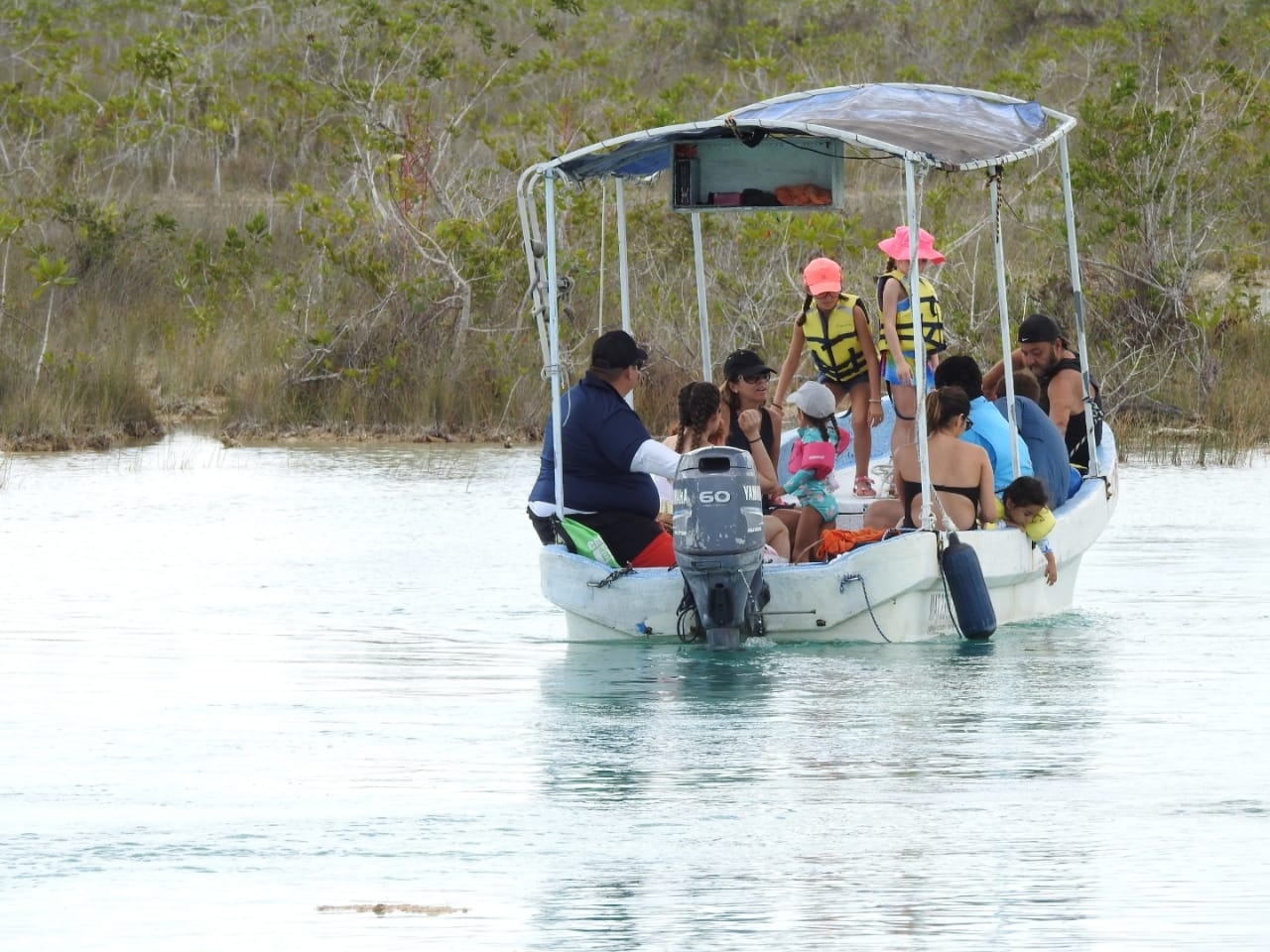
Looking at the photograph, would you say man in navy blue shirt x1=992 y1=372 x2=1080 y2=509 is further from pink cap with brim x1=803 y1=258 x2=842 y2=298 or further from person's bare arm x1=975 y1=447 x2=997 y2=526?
pink cap with brim x1=803 y1=258 x2=842 y2=298

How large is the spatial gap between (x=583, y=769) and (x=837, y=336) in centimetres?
444

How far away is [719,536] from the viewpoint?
976cm

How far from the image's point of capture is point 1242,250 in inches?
806

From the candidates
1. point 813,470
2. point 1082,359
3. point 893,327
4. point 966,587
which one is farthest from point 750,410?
point 1082,359

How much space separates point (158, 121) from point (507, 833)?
77.2 feet

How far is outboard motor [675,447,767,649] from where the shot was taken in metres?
9.77

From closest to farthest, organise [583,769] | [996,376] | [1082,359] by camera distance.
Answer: [583,769], [1082,359], [996,376]

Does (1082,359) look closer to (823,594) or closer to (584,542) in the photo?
(823,594)

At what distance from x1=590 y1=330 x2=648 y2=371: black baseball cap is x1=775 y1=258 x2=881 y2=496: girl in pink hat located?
5.33 feet

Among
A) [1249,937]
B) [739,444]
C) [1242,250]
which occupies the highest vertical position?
[1242,250]

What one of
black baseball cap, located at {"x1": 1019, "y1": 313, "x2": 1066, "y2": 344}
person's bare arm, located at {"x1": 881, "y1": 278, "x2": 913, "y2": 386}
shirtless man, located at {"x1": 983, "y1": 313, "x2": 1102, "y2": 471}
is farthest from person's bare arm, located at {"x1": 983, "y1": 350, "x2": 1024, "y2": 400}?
person's bare arm, located at {"x1": 881, "y1": 278, "x2": 913, "y2": 386}

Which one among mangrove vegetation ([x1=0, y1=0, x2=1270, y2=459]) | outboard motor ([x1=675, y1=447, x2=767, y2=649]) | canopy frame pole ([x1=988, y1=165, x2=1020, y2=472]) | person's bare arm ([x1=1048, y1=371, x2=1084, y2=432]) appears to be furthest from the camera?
mangrove vegetation ([x1=0, y1=0, x2=1270, y2=459])

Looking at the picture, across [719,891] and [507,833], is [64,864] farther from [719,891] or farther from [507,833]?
[719,891]

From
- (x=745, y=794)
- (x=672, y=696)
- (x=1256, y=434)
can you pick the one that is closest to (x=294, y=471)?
(x=1256, y=434)
